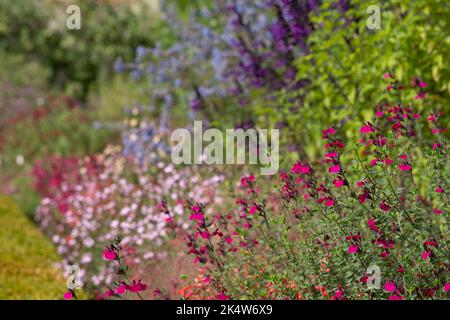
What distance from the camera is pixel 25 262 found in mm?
5918

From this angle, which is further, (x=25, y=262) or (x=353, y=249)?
(x=25, y=262)

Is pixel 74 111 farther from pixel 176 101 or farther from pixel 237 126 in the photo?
pixel 237 126

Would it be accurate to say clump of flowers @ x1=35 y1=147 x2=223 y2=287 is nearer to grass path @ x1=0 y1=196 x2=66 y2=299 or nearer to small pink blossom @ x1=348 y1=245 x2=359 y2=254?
grass path @ x1=0 y1=196 x2=66 y2=299

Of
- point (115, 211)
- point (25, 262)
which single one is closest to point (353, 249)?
point (25, 262)

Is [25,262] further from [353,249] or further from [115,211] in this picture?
[353,249]

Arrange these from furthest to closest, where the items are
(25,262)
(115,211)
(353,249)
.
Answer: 1. (115,211)
2. (25,262)
3. (353,249)

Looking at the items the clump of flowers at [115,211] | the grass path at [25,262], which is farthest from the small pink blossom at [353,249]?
the grass path at [25,262]

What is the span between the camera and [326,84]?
211 inches

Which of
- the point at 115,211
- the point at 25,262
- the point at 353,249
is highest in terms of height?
the point at 353,249

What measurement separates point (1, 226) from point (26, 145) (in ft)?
13.7

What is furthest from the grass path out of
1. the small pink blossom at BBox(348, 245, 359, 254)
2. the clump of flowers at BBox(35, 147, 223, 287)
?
the small pink blossom at BBox(348, 245, 359, 254)

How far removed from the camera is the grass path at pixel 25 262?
4.98 m

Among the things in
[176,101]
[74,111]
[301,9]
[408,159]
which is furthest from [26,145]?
[408,159]

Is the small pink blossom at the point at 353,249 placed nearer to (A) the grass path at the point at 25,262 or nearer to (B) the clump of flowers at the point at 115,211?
(B) the clump of flowers at the point at 115,211
